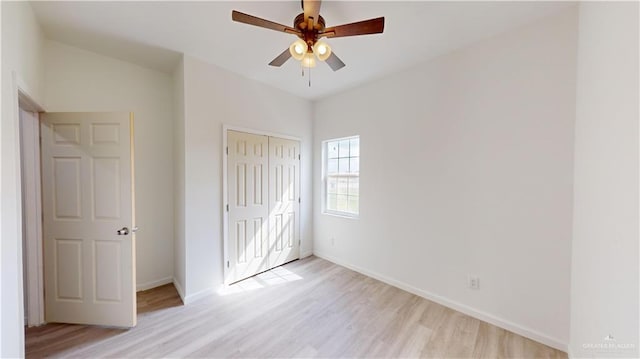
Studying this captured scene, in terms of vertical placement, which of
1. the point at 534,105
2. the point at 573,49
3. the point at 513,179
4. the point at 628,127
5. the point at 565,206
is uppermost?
the point at 573,49

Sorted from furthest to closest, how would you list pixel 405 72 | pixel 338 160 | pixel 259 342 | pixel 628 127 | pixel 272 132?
pixel 338 160
pixel 272 132
pixel 405 72
pixel 259 342
pixel 628 127

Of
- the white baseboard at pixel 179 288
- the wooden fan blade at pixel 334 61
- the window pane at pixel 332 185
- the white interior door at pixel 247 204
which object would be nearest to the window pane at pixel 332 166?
the window pane at pixel 332 185

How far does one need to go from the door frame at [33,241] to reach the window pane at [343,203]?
3.28 m

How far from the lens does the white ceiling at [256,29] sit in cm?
181

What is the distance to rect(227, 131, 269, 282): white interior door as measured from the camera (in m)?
2.97

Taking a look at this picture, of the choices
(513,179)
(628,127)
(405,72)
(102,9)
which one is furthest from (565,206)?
(102,9)

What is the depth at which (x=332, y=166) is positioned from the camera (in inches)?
153

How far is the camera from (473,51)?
2.29 m

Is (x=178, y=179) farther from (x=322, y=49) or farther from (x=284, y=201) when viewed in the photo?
(x=322, y=49)

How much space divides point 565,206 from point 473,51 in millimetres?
1587

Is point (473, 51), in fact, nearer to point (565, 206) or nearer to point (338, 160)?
point (565, 206)

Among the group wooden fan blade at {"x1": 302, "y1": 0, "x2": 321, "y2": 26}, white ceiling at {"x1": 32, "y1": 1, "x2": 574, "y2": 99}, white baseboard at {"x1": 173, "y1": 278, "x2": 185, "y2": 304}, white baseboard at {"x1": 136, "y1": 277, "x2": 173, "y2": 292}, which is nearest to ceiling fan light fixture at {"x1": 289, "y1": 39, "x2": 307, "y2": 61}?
wooden fan blade at {"x1": 302, "y1": 0, "x2": 321, "y2": 26}

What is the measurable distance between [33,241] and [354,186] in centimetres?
343

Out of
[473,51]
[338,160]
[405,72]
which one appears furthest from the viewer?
[338,160]
